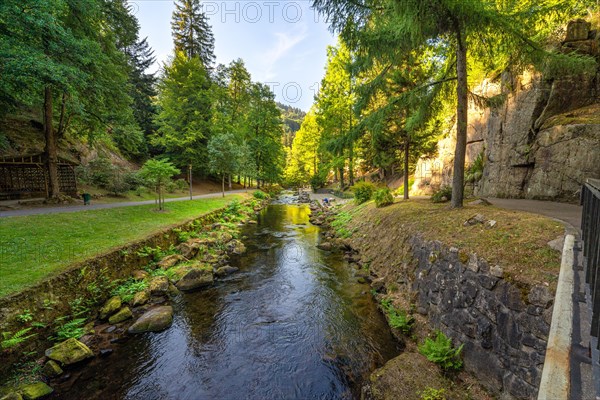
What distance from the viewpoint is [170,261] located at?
31.1ft

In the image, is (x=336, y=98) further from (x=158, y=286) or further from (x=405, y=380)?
(x=405, y=380)

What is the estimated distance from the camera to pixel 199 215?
1542 centimetres

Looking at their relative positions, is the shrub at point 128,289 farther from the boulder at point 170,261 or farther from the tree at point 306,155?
the tree at point 306,155

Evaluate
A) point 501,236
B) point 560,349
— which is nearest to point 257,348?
point 560,349

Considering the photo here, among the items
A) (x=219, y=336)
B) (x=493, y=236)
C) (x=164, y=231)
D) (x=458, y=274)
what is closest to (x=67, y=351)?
(x=219, y=336)

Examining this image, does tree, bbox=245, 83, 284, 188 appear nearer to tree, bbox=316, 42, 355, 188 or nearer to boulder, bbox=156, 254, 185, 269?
tree, bbox=316, 42, 355, 188

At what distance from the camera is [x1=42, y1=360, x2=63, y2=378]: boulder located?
461 cm

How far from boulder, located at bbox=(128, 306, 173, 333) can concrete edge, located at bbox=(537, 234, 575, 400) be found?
7.46 metres

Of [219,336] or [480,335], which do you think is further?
[219,336]

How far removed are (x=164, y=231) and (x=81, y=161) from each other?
16.5m

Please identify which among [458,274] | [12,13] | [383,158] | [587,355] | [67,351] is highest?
[12,13]

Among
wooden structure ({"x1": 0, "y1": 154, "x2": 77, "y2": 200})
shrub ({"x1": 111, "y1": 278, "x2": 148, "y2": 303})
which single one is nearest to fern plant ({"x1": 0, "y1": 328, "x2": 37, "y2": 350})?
shrub ({"x1": 111, "y1": 278, "x2": 148, "y2": 303})

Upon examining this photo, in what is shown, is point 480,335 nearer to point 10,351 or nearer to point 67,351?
point 67,351

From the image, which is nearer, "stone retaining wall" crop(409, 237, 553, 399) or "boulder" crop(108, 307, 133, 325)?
"stone retaining wall" crop(409, 237, 553, 399)
